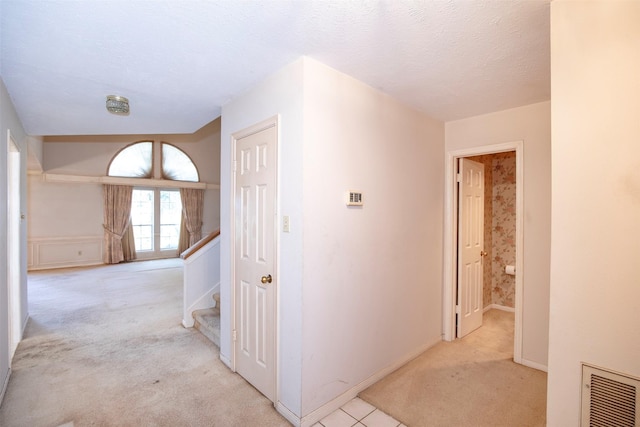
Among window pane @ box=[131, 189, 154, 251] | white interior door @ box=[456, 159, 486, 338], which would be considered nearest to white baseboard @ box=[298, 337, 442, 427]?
white interior door @ box=[456, 159, 486, 338]

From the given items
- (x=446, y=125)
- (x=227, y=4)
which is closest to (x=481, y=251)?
(x=446, y=125)

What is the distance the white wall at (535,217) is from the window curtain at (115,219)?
8.54 m

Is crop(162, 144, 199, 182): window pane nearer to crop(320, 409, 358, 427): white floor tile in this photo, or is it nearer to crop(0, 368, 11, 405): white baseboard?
crop(0, 368, 11, 405): white baseboard

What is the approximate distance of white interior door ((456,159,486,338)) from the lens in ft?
10.9

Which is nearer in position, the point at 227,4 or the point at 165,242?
the point at 227,4

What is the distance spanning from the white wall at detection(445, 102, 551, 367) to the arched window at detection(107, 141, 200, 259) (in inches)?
328

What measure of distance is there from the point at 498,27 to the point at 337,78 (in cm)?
100

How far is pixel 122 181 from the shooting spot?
7590 mm

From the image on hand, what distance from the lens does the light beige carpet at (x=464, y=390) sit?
2064mm

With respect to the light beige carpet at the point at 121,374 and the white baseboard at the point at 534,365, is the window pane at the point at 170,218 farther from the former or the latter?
the white baseboard at the point at 534,365

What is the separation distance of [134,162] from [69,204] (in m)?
1.78

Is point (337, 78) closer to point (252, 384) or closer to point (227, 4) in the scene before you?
point (227, 4)

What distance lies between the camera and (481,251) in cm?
368

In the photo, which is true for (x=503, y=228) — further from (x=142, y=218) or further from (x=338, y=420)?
(x=142, y=218)
